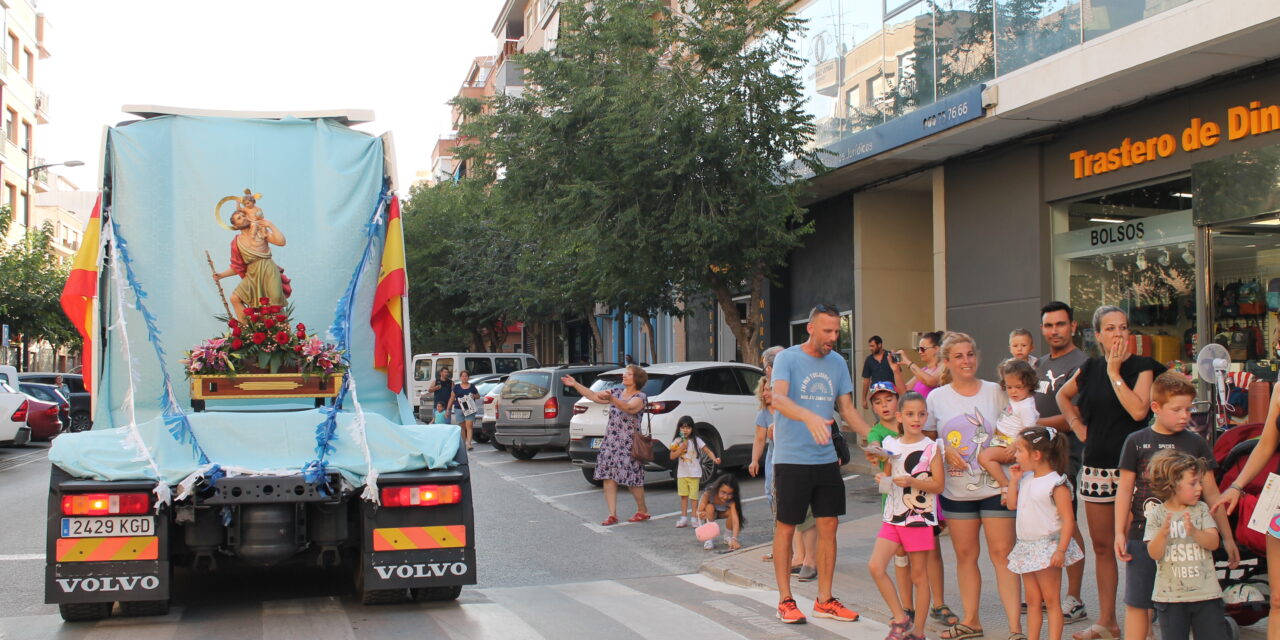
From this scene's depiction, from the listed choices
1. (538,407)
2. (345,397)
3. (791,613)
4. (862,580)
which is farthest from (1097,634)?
(538,407)

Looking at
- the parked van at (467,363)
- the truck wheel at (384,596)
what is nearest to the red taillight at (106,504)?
the truck wheel at (384,596)

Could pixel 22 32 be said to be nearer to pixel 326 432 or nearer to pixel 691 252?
pixel 691 252

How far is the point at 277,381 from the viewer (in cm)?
769

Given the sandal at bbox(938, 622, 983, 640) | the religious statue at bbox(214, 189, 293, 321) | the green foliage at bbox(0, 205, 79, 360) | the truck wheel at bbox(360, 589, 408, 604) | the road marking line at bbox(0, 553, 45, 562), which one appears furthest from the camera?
the green foliage at bbox(0, 205, 79, 360)

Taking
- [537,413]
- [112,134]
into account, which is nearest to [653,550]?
[112,134]

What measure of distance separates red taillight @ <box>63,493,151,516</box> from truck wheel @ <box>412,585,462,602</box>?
182 centimetres

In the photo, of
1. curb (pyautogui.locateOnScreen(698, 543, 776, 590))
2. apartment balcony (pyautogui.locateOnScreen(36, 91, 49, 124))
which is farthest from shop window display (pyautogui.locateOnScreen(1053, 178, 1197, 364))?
apartment balcony (pyautogui.locateOnScreen(36, 91, 49, 124))

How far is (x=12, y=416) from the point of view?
68.4 feet

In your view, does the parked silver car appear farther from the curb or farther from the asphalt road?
the curb

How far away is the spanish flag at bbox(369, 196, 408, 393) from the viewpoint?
26.2 feet

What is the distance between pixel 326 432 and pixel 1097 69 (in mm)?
9229

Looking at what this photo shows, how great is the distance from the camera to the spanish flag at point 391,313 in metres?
7.98

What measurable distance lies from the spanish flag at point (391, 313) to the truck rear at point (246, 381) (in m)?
0.01

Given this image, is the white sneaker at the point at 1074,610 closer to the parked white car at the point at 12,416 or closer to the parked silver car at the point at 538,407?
the parked silver car at the point at 538,407
